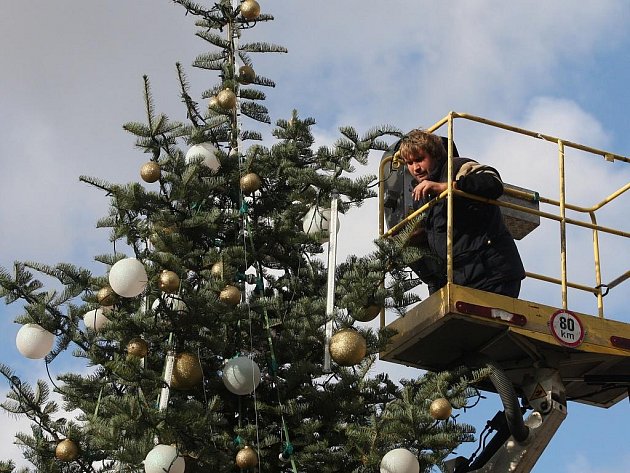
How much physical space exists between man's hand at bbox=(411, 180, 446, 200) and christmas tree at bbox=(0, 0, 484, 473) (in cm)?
47

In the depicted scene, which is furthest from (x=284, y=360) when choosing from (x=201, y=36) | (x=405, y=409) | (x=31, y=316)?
(x=201, y=36)

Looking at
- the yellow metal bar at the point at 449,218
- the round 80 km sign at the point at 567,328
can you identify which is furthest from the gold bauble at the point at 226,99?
the round 80 km sign at the point at 567,328

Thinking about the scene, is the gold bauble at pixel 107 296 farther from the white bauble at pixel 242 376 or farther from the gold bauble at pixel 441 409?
the gold bauble at pixel 441 409

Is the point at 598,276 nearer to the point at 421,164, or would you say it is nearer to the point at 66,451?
the point at 421,164

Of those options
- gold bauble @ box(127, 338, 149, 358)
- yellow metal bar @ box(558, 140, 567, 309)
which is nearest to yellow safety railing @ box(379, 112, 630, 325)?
yellow metal bar @ box(558, 140, 567, 309)

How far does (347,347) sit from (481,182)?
202 centimetres

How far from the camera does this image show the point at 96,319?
980 cm

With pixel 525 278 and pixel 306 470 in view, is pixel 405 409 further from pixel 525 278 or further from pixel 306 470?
→ pixel 525 278

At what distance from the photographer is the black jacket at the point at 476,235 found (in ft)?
34.1

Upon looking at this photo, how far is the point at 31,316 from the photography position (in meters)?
9.34

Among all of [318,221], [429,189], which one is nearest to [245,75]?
[318,221]

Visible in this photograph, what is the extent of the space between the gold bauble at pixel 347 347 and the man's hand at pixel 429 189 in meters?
1.70

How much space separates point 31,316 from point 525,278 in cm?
411

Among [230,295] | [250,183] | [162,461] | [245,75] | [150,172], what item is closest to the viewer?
[162,461]
